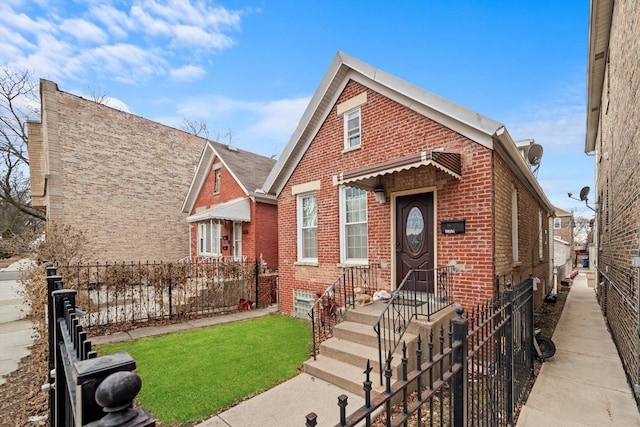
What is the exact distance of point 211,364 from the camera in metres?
5.62

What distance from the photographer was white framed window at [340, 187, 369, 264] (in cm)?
806

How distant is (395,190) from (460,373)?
5273mm

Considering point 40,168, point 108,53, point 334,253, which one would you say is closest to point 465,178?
point 334,253

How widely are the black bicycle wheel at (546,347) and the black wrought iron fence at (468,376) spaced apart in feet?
3.09

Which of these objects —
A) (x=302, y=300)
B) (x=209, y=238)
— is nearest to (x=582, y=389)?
(x=302, y=300)

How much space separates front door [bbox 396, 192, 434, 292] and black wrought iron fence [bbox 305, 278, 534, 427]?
6.88 ft

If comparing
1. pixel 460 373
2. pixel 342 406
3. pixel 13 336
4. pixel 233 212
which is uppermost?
pixel 233 212

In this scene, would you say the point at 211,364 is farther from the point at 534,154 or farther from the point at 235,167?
the point at 534,154

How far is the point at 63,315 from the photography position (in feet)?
7.61

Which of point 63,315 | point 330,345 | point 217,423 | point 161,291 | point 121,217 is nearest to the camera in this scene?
point 63,315

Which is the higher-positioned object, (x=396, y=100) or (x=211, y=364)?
(x=396, y=100)

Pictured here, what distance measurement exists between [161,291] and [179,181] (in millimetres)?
10898

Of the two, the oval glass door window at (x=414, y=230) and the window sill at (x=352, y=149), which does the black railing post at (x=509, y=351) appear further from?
the window sill at (x=352, y=149)

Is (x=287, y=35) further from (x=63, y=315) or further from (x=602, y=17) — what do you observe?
(x=63, y=315)
